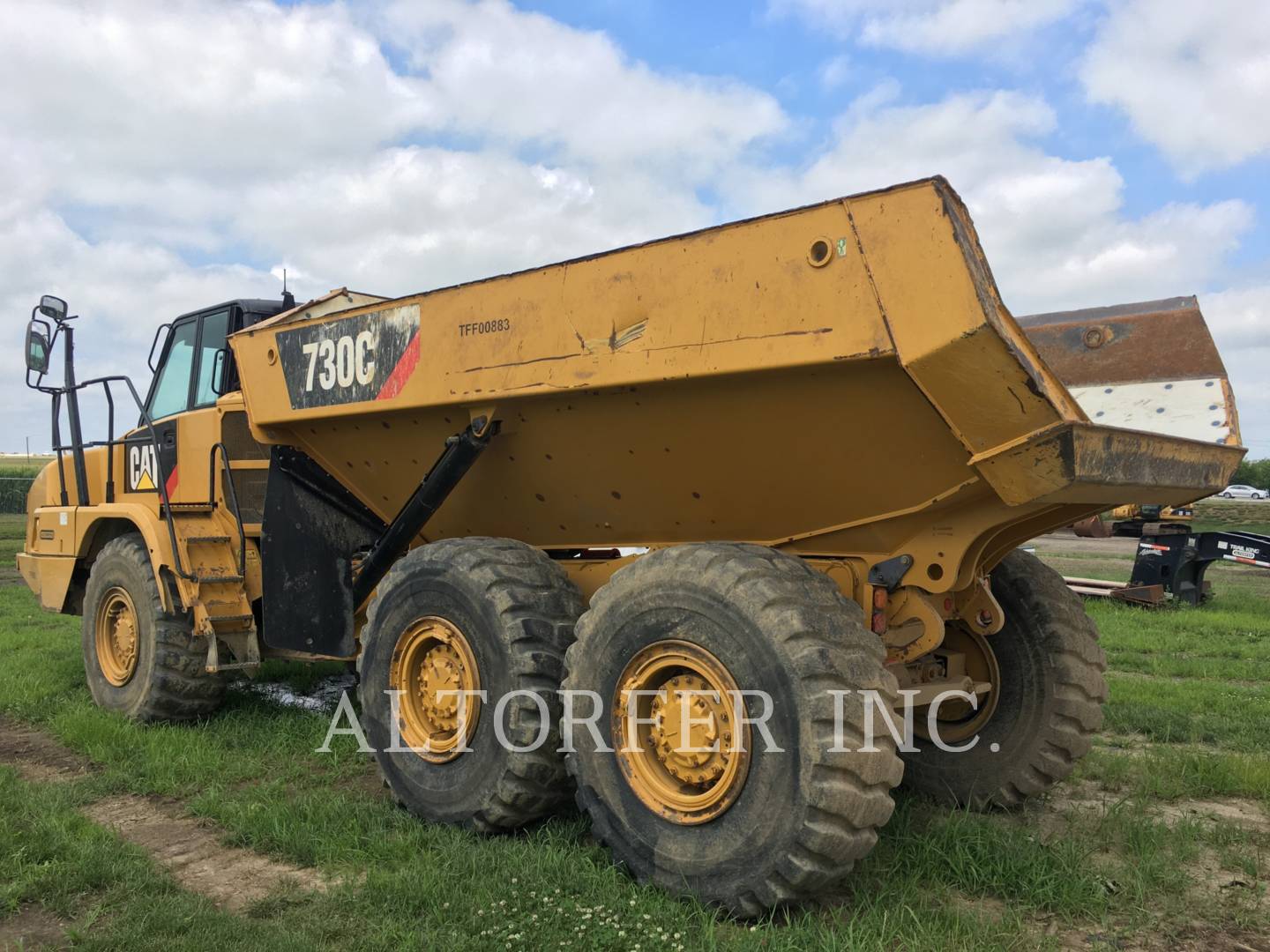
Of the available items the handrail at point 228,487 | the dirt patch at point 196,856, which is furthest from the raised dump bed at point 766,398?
the dirt patch at point 196,856

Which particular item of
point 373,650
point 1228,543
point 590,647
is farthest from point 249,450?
point 1228,543

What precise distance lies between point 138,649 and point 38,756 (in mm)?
840

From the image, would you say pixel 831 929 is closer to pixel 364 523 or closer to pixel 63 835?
pixel 63 835

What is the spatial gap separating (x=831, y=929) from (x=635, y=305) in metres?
2.20

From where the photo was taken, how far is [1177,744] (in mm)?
5672

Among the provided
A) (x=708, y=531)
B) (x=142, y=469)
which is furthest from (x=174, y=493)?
(x=708, y=531)

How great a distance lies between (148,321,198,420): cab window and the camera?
21.8 feet

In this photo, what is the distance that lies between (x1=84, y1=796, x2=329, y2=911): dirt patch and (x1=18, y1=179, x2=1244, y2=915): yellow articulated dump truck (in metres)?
0.68

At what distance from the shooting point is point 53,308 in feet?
21.5

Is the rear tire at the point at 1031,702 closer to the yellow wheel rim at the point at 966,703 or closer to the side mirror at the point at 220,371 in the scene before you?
the yellow wheel rim at the point at 966,703

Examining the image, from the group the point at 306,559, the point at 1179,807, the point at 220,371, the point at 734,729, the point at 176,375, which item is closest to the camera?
the point at 734,729

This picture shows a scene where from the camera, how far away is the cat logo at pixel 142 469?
6.64 metres

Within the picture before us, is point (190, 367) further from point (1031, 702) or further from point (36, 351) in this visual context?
point (1031, 702)

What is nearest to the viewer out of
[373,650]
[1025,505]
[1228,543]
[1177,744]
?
[1025,505]
